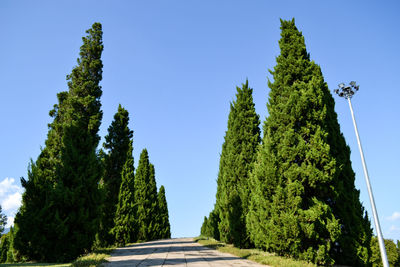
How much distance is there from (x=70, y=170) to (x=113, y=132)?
35.6 ft

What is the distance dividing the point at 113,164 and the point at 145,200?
1136 cm

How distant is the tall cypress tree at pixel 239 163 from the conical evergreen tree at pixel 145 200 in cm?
1401

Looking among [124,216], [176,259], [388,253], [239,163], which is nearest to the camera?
[176,259]

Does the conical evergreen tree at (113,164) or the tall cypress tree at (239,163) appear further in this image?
the conical evergreen tree at (113,164)

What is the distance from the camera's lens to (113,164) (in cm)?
2061

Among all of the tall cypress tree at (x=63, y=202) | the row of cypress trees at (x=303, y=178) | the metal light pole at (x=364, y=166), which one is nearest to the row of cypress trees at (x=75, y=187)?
the tall cypress tree at (x=63, y=202)

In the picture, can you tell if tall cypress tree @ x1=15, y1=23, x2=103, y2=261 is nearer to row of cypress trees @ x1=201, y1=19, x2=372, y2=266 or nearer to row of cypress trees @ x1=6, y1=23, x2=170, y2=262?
row of cypress trees @ x1=6, y1=23, x2=170, y2=262

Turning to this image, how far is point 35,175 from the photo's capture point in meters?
10.9

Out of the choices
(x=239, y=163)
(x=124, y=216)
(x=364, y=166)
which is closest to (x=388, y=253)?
(x=364, y=166)

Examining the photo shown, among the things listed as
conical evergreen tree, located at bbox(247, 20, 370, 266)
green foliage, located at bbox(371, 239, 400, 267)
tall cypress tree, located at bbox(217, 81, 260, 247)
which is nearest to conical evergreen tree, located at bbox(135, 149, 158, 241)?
tall cypress tree, located at bbox(217, 81, 260, 247)

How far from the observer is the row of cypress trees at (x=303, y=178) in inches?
358

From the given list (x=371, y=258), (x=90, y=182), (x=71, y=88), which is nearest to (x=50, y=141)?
(x=71, y=88)

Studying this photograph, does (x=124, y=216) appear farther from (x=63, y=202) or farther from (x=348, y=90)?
(x=348, y=90)

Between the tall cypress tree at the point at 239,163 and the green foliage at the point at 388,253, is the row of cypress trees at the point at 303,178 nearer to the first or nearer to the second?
the green foliage at the point at 388,253
